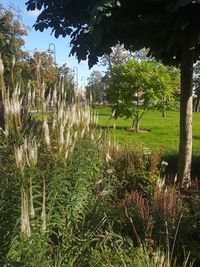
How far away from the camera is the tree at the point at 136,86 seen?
1655 cm

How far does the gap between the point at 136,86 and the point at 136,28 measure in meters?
11.5

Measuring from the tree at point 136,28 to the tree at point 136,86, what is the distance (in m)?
9.71

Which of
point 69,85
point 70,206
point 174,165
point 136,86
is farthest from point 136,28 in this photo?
point 136,86

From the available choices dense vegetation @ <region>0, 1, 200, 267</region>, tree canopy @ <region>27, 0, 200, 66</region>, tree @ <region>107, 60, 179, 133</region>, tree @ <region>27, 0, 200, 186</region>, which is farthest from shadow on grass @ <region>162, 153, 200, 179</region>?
tree @ <region>107, 60, 179, 133</region>

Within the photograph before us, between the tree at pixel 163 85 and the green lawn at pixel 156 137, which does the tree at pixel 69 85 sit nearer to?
the green lawn at pixel 156 137

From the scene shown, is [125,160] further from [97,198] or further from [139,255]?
[139,255]

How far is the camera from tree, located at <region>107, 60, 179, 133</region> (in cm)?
1655

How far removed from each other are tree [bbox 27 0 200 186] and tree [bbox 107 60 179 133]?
9.71m

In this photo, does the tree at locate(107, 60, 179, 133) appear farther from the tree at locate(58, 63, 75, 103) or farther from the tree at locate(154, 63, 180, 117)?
the tree at locate(58, 63, 75, 103)

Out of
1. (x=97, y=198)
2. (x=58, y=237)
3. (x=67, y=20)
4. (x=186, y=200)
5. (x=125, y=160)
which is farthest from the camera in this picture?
(x=125, y=160)

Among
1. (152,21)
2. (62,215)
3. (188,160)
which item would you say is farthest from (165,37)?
(62,215)

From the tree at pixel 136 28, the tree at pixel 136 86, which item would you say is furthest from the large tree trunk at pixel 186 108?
the tree at pixel 136 86

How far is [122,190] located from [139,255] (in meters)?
2.59

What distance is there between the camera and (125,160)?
691 centimetres
